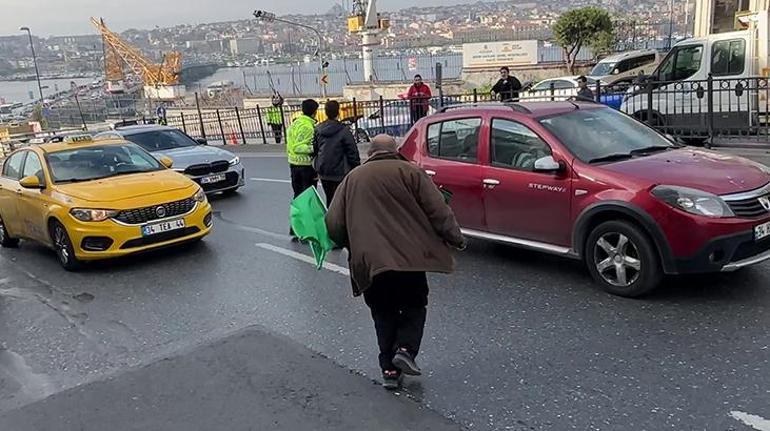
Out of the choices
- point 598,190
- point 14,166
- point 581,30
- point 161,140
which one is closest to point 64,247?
point 14,166

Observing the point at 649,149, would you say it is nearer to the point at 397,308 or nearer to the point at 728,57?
the point at 397,308

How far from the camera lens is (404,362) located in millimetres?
4039

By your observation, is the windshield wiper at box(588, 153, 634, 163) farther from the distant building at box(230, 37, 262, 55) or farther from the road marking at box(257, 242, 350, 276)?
the distant building at box(230, 37, 262, 55)

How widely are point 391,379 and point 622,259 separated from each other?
2.39 m

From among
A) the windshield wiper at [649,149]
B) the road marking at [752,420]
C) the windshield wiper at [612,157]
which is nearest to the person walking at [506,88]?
the windshield wiper at [649,149]

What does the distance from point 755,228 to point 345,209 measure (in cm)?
329

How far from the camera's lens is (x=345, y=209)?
3.96 m

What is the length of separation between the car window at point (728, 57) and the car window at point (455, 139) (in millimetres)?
9054

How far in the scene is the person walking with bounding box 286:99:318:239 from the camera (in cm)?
807

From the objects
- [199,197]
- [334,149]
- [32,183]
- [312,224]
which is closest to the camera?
[312,224]

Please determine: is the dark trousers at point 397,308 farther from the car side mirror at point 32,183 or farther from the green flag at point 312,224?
the car side mirror at point 32,183

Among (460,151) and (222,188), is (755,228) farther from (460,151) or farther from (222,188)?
(222,188)

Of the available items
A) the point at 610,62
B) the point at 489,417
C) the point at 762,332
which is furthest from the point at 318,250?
the point at 610,62

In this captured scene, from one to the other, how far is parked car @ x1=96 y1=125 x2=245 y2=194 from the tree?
29492mm
